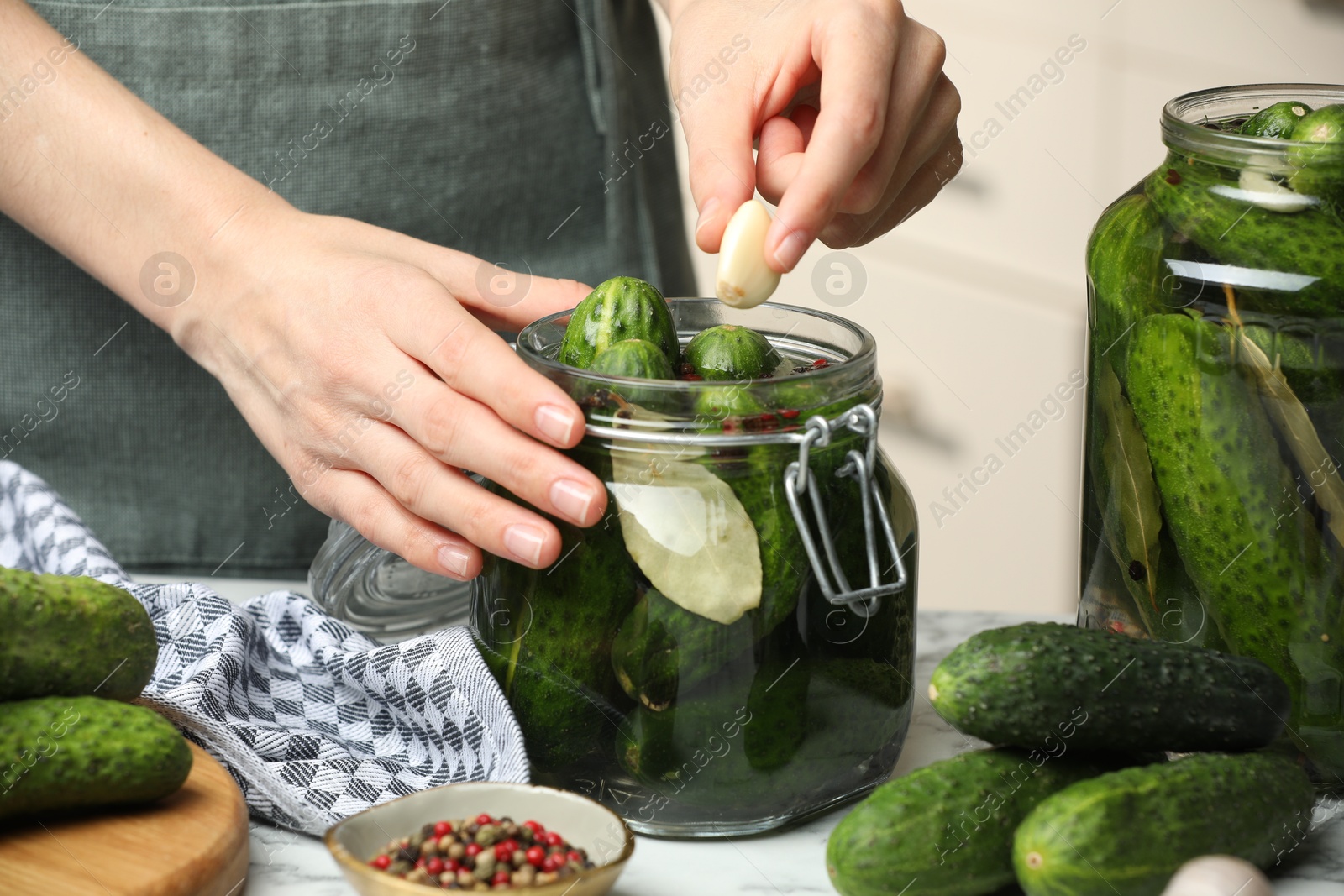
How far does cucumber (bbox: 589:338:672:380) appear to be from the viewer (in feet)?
2.43

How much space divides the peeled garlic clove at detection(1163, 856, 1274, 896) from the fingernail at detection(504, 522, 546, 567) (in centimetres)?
39

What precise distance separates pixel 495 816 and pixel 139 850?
204 mm

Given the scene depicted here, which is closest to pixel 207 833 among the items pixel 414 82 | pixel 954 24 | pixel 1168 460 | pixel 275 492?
pixel 1168 460

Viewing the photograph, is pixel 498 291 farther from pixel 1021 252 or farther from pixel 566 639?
pixel 1021 252

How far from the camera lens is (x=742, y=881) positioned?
29.4 inches

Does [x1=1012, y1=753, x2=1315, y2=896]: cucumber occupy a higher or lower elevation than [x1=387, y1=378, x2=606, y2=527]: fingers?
lower

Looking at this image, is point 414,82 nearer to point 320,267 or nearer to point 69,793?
point 320,267

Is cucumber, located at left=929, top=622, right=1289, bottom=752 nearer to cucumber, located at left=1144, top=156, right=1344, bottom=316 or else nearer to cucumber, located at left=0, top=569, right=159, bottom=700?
cucumber, located at left=1144, top=156, right=1344, bottom=316

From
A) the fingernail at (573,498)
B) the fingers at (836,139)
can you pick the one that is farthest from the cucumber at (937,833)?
the fingers at (836,139)

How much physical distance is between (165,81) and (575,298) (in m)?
0.66

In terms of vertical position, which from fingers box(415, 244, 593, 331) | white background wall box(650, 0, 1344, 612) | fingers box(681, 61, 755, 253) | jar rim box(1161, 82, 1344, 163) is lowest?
white background wall box(650, 0, 1344, 612)

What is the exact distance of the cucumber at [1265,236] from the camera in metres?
0.73

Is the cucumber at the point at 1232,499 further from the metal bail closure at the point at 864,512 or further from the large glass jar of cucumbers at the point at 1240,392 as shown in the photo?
the metal bail closure at the point at 864,512

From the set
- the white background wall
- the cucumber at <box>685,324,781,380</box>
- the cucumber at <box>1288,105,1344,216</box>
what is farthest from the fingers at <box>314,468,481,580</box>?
the white background wall
